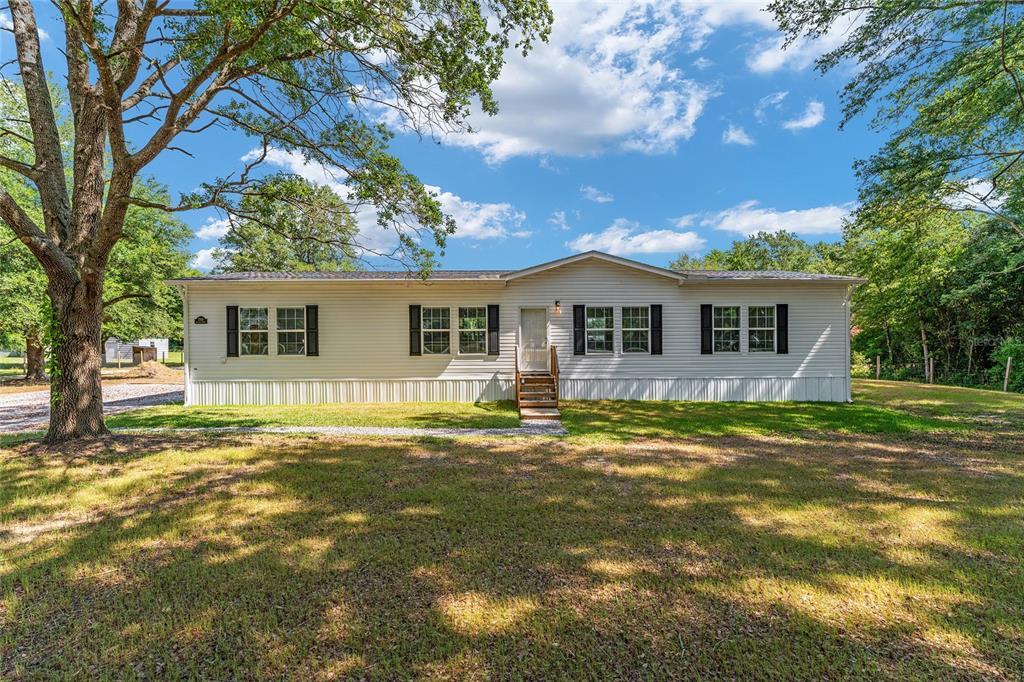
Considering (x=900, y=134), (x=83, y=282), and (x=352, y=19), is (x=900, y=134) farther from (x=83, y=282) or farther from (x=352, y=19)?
(x=83, y=282)

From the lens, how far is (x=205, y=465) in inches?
229

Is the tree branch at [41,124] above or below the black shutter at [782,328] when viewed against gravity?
above

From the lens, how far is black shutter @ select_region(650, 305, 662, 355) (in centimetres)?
1206

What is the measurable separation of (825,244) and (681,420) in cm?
3369

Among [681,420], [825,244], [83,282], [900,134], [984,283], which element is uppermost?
[825,244]

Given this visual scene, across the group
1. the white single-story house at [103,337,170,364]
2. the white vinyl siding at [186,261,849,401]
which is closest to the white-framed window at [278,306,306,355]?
the white vinyl siding at [186,261,849,401]

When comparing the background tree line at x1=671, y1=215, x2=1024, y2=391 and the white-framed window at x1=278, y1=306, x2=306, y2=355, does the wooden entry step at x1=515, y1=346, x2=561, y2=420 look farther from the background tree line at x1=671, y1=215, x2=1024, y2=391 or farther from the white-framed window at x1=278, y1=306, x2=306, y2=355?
the background tree line at x1=671, y1=215, x2=1024, y2=391

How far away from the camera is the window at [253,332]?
1166 centimetres

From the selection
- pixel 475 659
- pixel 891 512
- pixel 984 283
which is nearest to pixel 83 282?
pixel 475 659

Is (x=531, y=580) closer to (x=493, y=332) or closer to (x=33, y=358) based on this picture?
(x=493, y=332)

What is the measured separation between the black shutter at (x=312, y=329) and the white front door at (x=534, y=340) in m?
5.76

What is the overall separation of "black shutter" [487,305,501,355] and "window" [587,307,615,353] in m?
2.62

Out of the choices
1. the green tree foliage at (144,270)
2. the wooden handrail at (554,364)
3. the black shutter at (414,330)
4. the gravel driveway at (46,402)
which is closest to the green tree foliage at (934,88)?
the wooden handrail at (554,364)

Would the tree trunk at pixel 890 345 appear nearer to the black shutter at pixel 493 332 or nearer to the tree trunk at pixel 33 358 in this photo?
the black shutter at pixel 493 332
